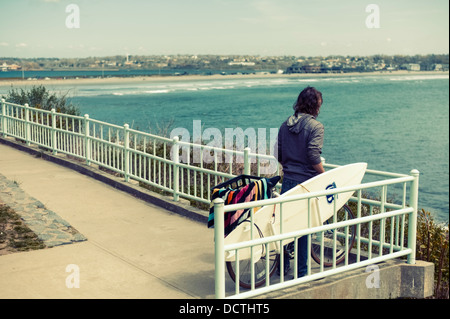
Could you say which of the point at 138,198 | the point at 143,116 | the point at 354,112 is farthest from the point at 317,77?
the point at 138,198

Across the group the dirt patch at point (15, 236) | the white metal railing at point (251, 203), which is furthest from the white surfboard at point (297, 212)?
the dirt patch at point (15, 236)

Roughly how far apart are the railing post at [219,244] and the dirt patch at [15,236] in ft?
10.7

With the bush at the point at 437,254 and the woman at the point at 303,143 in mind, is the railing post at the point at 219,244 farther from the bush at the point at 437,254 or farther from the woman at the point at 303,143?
the bush at the point at 437,254

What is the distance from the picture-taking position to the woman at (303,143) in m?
5.96

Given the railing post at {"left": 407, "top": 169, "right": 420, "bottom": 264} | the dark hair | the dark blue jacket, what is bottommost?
the railing post at {"left": 407, "top": 169, "right": 420, "bottom": 264}

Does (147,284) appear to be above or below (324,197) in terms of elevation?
below

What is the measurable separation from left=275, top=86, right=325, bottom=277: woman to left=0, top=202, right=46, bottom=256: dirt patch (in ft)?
11.2

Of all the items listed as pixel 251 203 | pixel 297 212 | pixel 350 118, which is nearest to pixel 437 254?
pixel 297 212

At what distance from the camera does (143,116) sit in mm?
69625

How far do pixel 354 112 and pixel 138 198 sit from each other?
Answer: 80504mm

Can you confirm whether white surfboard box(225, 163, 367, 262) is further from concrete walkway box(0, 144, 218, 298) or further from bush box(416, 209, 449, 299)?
bush box(416, 209, 449, 299)

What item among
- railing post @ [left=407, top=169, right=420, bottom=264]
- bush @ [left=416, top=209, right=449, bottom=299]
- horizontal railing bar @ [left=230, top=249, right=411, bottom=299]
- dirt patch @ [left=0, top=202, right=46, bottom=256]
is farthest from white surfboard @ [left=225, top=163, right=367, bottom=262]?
bush @ [left=416, top=209, right=449, bottom=299]

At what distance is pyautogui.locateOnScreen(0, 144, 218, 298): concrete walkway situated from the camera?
6051 millimetres
